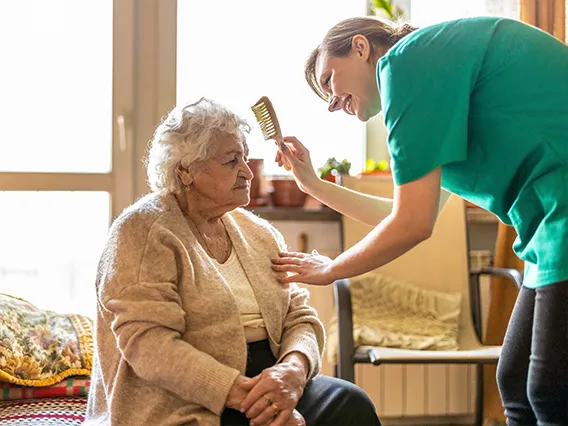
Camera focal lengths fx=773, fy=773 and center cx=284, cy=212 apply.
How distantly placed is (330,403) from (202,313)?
37 centimetres

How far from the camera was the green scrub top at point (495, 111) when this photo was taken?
1400 mm

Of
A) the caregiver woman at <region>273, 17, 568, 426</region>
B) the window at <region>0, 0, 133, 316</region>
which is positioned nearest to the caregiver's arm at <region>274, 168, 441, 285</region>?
the caregiver woman at <region>273, 17, 568, 426</region>

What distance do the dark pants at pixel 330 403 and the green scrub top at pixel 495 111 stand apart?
563 millimetres

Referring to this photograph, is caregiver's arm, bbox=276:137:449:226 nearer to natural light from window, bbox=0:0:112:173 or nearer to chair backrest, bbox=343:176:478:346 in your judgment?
chair backrest, bbox=343:176:478:346

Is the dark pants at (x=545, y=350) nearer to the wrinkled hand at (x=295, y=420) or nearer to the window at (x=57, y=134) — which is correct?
the wrinkled hand at (x=295, y=420)

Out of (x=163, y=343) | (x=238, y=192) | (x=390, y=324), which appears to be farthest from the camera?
(x=390, y=324)

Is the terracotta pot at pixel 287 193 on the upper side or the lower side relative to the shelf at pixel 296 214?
upper

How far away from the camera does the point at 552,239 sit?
1.38 metres

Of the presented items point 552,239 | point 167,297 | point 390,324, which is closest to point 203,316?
point 167,297

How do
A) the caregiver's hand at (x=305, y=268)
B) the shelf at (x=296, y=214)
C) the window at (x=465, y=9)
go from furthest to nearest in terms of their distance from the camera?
the window at (x=465, y=9)
the shelf at (x=296, y=214)
the caregiver's hand at (x=305, y=268)

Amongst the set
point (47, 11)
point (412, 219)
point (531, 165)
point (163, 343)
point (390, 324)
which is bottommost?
point (390, 324)

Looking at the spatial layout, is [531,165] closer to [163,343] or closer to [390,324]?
[163,343]

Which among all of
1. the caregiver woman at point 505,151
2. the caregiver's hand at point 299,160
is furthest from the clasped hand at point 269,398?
the caregiver's hand at point 299,160

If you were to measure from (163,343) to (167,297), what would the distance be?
0.10 metres
